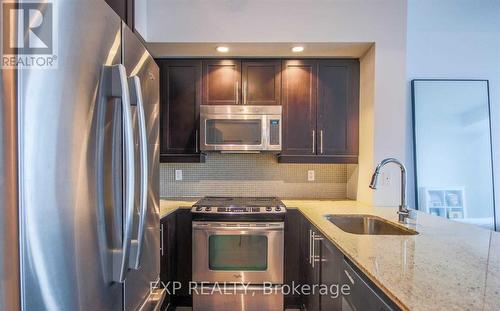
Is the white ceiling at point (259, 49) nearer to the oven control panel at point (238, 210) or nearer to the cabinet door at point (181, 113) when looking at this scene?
the cabinet door at point (181, 113)

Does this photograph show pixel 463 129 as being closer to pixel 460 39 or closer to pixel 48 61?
pixel 460 39

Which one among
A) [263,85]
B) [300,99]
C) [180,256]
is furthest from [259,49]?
[180,256]

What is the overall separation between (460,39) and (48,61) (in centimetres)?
353

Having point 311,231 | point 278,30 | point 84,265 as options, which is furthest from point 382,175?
point 84,265

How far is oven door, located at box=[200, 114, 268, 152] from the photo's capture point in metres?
2.26

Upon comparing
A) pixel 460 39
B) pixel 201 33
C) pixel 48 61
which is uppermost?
pixel 460 39

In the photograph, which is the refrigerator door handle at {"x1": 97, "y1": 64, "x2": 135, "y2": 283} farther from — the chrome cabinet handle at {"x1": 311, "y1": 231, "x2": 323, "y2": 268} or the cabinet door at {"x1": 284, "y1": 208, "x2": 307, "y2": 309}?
the cabinet door at {"x1": 284, "y1": 208, "x2": 307, "y2": 309}

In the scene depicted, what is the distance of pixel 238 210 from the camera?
2150 millimetres

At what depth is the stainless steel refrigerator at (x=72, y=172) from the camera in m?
0.50

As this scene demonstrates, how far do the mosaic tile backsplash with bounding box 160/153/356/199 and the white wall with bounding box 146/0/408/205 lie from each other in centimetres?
102

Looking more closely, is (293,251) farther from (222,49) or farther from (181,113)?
(222,49)

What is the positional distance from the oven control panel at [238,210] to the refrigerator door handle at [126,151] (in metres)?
1.38

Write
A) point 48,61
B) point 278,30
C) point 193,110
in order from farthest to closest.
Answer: point 193,110 → point 278,30 → point 48,61

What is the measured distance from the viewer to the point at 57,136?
57cm
